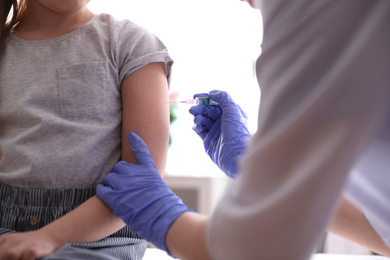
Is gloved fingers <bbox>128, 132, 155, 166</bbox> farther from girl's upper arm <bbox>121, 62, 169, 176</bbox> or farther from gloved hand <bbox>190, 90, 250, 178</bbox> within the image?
gloved hand <bbox>190, 90, 250, 178</bbox>

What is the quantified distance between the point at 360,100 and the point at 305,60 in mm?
109

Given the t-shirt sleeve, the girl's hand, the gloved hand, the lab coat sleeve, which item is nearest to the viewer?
the lab coat sleeve

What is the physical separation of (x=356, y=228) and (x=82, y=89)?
79 cm

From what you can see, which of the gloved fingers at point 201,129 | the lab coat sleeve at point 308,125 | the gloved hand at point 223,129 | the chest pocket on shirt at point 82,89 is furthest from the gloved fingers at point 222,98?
Result: the lab coat sleeve at point 308,125

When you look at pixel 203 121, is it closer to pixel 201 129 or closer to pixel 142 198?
pixel 201 129

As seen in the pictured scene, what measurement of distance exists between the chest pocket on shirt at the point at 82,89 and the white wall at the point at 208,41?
2.08m

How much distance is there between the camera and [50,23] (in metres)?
1.36

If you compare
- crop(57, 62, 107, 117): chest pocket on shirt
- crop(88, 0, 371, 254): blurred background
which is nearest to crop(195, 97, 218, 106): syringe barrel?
crop(57, 62, 107, 117): chest pocket on shirt

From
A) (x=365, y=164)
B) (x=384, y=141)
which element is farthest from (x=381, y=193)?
(x=384, y=141)

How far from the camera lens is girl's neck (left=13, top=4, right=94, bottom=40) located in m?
1.35

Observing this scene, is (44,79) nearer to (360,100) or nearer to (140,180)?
(140,180)

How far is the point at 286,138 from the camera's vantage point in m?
0.76

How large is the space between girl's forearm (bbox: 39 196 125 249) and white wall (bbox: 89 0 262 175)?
225 centimetres

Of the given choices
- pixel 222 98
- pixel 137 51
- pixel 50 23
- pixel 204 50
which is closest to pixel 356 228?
pixel 222 98
